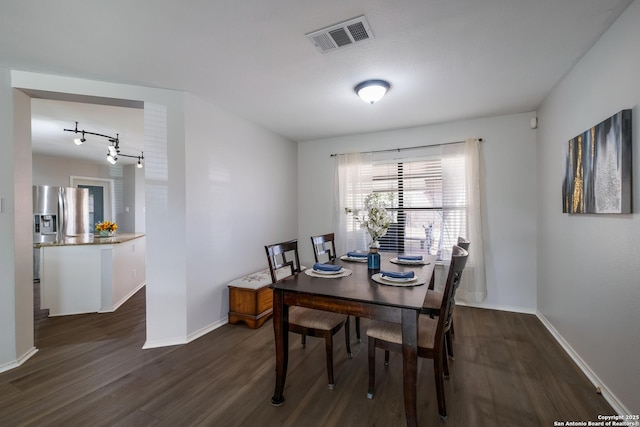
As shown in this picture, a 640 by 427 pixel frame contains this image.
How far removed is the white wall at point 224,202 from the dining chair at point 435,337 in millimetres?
1912

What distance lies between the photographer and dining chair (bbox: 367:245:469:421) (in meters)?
1.57

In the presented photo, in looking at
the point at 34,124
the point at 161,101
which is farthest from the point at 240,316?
the point at 34,124

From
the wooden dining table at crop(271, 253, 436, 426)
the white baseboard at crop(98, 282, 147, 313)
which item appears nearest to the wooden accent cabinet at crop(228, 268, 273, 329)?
the wooden dining table at crop(271, 253, 436, 426)

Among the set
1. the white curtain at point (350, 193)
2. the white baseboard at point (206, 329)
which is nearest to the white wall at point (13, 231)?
the white baseboard at point (206, 329)

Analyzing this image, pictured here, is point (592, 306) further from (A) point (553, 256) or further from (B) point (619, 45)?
(B) point (619, 45)

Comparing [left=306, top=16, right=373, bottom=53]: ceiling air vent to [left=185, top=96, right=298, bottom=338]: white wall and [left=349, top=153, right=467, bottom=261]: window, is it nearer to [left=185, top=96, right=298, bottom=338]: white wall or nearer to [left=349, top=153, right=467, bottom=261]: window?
[left=185, top=96, right=298, bottom=338]: white wall

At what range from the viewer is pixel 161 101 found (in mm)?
2559

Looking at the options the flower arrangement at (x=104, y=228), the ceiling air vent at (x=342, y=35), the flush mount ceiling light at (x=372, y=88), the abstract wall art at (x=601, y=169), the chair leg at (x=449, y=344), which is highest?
the ceiling air vent at (x=342, y=35)

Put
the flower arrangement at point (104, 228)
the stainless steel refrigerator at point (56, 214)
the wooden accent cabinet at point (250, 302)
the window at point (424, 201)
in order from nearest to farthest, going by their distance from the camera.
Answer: the wooden accent cabinet at point (250, 302), the window at point (424, 201), the flower arrangement at point (104, 228), the stainless steel refrigerator at point (56, 214)

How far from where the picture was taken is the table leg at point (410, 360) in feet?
4.56

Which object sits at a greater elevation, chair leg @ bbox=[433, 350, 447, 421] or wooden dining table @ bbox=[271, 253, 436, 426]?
wooden dining table @ bbox=[271, 253, 436, 426]

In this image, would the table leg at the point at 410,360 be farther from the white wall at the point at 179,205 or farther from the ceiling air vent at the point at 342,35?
the white wall at the point at 179,205

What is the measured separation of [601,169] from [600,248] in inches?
21.4

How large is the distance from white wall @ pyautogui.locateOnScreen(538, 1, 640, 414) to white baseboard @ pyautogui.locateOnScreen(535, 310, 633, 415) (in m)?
0.01
